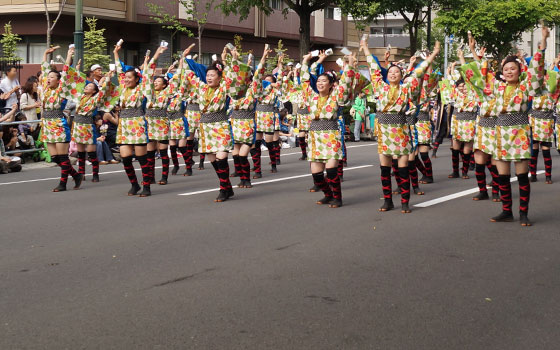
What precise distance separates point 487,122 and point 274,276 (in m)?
4.68

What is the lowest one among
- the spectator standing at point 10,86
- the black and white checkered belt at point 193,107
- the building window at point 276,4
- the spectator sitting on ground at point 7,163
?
the spectator sitting on ground at point 7,163

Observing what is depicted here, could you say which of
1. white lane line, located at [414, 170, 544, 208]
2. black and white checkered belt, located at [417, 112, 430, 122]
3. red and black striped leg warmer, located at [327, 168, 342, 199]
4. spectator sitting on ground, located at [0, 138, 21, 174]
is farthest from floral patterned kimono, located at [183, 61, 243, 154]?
spectator sitting on ground, located at [0, 138, 21, 174]

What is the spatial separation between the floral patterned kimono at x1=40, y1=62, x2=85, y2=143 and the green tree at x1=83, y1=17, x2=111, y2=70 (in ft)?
50.2

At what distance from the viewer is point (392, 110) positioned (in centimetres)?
995

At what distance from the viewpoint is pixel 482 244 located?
7965mm

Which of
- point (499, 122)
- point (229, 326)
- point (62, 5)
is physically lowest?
point (229, 326)

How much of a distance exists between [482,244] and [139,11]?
84.7 ft

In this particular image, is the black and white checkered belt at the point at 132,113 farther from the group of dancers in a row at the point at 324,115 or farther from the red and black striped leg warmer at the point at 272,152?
the red and black striped leg warmer at the point at 272,152

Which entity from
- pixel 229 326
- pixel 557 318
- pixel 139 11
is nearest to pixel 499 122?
pixel 557 318

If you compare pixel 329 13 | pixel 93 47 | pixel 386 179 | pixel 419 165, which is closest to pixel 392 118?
pixel 386 179

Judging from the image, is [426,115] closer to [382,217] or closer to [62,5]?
[382,217]

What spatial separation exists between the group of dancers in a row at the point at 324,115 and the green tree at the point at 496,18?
2702 centimetres

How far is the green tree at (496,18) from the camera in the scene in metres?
40.9

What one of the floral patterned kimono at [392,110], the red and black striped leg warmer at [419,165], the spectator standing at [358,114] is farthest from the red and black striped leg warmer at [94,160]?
the spectator standing at [358,114]
